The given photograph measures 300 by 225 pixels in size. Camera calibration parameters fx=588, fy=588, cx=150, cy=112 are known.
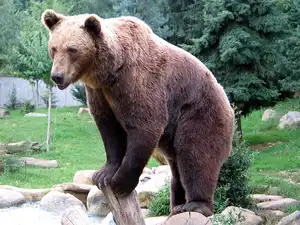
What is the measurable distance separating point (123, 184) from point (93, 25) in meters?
1.16

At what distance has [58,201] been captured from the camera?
1141 cm

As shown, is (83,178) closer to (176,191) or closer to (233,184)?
(233,184)

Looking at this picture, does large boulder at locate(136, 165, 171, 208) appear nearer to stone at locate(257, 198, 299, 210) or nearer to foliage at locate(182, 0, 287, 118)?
stone at locate(257, 198, 299, 210)

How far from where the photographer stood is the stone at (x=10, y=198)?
12.0 m

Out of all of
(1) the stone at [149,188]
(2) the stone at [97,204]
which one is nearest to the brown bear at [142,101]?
(1) the stone at [149,188]

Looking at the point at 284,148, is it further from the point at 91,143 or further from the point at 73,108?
the point at 73,108

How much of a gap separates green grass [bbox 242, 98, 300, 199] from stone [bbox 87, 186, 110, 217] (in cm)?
285

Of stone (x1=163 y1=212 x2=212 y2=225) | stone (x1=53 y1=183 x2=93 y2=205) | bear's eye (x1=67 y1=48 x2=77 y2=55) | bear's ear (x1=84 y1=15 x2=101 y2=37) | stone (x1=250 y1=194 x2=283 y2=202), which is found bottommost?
stone (x1=53 y1=183 x2=93 y2=205)

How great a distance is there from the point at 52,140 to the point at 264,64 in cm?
835

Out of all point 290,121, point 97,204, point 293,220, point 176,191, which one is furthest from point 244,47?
point 176,191

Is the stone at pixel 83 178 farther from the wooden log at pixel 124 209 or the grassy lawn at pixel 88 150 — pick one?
the wooden log at pixel 124 209

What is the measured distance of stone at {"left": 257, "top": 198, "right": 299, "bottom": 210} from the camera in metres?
9.60

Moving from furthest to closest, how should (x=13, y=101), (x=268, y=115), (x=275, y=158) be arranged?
(x=13, y=101) < (x=268, y=115) < (x=275, y=158)

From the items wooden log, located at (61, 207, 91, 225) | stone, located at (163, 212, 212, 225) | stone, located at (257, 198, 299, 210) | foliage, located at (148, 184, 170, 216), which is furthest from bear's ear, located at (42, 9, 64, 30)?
stone, located at (257, 198, 299, 210)
